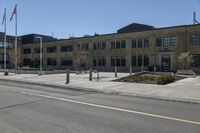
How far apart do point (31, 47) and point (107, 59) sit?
27.3m

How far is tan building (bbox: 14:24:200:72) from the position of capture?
41.2 metres

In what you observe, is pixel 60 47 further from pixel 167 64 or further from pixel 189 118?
pixel 189 118

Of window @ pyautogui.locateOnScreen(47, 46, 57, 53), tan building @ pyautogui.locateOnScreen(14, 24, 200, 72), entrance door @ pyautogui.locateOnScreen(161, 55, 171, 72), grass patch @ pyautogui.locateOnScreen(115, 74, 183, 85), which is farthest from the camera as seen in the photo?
window @ pyautogui.locateOnScreen(47, 46, 57, 53)

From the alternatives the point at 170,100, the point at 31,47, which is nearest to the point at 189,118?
the point at 170,100

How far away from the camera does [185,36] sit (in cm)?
4166

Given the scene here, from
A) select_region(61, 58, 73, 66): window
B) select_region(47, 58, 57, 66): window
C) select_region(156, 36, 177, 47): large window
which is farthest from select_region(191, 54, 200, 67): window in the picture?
select_region(47, 58, 57, 66): window

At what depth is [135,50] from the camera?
49.0 meters

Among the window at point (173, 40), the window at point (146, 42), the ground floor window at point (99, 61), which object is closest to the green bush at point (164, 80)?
the window at point (173, 40)

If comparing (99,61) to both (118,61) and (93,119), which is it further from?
(93,119)

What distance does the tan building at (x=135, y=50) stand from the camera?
135 feet

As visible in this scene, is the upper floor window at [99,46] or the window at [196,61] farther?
the upper floor window at [99,46]

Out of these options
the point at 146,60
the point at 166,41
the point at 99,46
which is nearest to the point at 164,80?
the point at 166,41

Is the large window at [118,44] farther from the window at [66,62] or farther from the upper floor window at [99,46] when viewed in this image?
the window at [66,62]

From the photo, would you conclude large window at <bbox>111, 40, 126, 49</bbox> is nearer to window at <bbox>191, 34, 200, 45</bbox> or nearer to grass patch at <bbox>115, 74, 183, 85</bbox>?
window at <bbox>191, 34, 200, 45</bbox>
